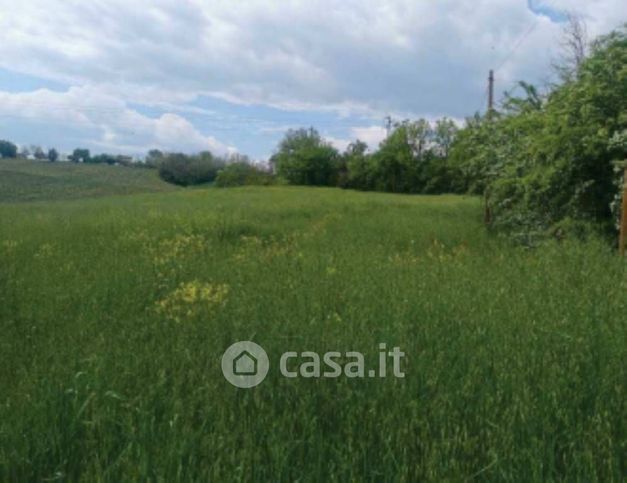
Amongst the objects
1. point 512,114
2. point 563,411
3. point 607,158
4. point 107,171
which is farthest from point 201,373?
point 107,171

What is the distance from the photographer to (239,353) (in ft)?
11.9

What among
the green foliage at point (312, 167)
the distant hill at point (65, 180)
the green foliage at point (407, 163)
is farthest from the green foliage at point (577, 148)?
the green foliage at point (312, 167)

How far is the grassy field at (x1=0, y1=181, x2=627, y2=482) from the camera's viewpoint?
89.5 inches

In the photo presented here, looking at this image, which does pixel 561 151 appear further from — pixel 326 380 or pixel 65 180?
pixel 65 180

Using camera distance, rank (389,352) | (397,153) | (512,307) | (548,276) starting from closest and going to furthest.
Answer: (389,352), (512,307), (548,276), (397,153)

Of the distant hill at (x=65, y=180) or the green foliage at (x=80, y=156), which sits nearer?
the distant hill at (x=65, y=180)

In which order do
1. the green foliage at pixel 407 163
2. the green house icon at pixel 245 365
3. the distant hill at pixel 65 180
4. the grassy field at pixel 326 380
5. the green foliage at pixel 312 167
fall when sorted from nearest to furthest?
the grassy field at pixel 326 380 < the green house icon at pixel 245 365 < the distant hill at pixel 65 180 < the green foliage at pixel 407 163 < the green foliage at pixel 312 167

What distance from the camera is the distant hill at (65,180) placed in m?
45.2

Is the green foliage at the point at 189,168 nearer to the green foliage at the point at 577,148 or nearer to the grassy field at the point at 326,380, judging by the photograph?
the green foliage at the point at 577,148

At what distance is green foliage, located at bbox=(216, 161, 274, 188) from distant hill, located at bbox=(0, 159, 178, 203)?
1021cm

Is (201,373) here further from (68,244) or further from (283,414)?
(68,244)

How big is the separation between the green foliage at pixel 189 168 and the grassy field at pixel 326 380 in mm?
79335

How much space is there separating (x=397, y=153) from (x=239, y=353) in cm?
6914

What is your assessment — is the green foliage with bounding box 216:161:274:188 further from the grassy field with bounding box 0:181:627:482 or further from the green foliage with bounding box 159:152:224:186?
the grassy field with bounding box 0:181:627:482
